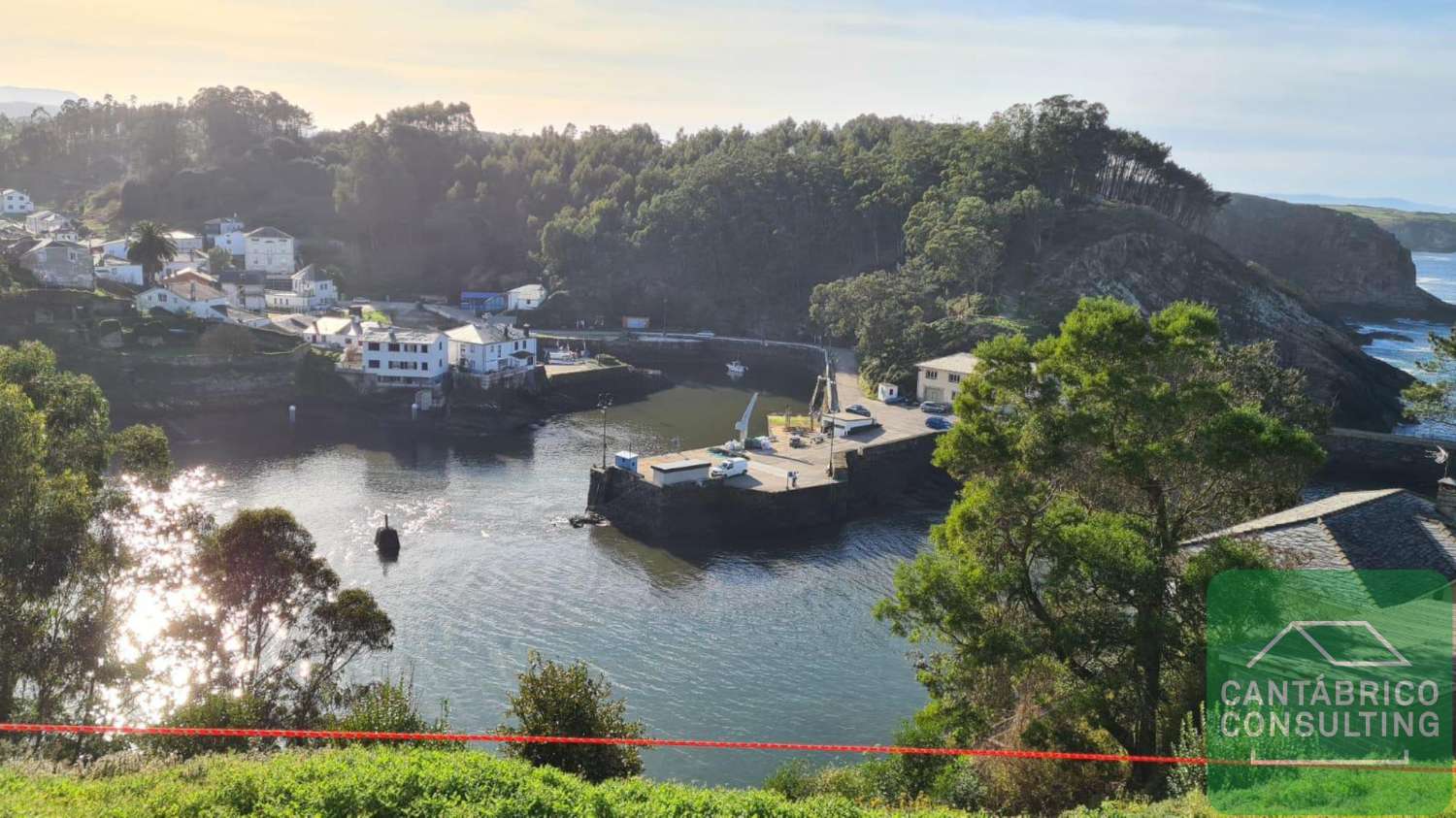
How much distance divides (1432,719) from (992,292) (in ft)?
193

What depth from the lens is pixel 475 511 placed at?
3997 cm

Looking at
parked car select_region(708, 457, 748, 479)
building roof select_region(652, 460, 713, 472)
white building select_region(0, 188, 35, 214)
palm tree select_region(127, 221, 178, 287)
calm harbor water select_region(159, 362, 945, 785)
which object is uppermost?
white building select_region(0, 188, 35, 214)

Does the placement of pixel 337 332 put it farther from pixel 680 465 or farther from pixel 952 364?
pixel 952 364

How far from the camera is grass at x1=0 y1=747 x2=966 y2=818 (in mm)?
12664

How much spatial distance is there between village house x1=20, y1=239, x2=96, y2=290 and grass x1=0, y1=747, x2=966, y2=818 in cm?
5732

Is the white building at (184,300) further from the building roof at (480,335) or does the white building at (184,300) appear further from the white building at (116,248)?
the white building at (116,248)

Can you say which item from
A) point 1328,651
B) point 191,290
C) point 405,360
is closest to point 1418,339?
point 405,360

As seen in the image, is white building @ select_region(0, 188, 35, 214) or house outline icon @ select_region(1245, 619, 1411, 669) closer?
house outline icon @ select_region(1245, 619, 1411, 669)

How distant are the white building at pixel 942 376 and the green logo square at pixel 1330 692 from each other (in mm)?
36732

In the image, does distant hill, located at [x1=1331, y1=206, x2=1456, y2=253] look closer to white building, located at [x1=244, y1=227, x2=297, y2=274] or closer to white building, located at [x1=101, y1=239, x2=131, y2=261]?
white building, located at [x1=244, y1=227, x2=297, y2=274]

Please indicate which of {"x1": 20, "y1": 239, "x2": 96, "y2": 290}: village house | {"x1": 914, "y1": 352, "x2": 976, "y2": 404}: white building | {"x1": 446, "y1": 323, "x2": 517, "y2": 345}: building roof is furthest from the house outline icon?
{"x1": 20, "y1": 239, "x2": 96, "y2": 290}: village house

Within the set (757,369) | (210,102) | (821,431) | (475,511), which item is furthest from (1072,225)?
(210,102)

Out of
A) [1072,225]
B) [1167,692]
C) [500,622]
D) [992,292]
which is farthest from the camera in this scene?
[1072,225]

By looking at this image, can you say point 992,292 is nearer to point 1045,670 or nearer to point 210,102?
point 1045,670
